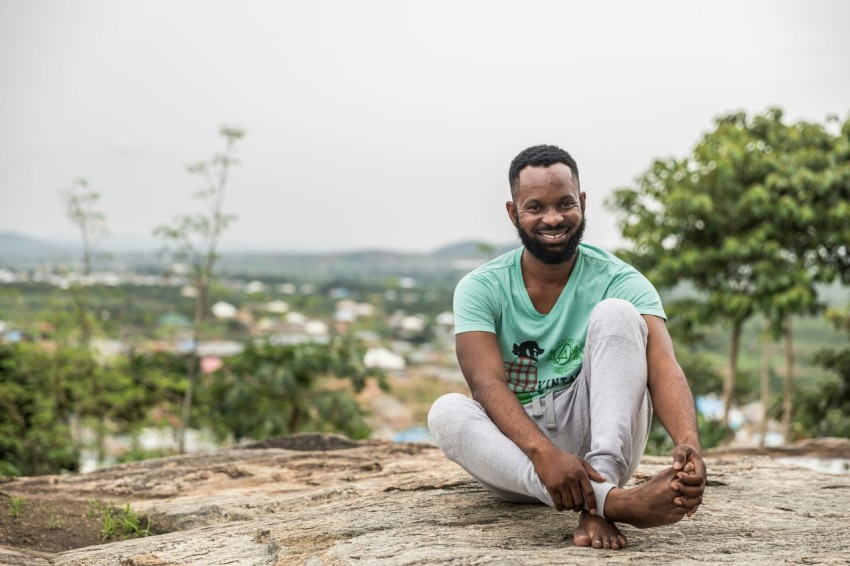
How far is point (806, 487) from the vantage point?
12.2 feet

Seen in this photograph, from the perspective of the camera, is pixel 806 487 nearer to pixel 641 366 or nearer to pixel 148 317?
pixel 641 366

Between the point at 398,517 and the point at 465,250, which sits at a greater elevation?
the point at 465,250

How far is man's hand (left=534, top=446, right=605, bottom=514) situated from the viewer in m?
2.33

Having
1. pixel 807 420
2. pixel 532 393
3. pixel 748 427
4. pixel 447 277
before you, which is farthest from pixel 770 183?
pixel 447 277

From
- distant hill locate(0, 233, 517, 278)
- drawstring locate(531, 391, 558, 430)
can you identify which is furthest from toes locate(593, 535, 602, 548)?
distant hill locate(0, 233, 517, 278)

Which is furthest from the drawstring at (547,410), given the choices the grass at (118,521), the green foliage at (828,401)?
the green foliage at (828,401)

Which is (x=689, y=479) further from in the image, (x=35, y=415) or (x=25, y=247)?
(x=25, y=247)

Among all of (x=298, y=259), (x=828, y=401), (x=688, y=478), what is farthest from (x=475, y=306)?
(x=298, y=259)

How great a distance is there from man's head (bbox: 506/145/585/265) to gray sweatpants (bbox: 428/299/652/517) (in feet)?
0.93

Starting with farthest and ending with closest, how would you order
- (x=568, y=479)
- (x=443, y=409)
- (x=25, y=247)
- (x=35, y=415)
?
(x=25, y=247) < (x=35, y=415) < (x=443, y=409) < (x=568, y=479)

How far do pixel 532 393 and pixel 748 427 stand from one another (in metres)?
9.92

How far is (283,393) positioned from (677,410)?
20.9ft

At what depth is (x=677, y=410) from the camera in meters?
2.52

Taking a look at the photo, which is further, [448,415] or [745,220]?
[745,220]
